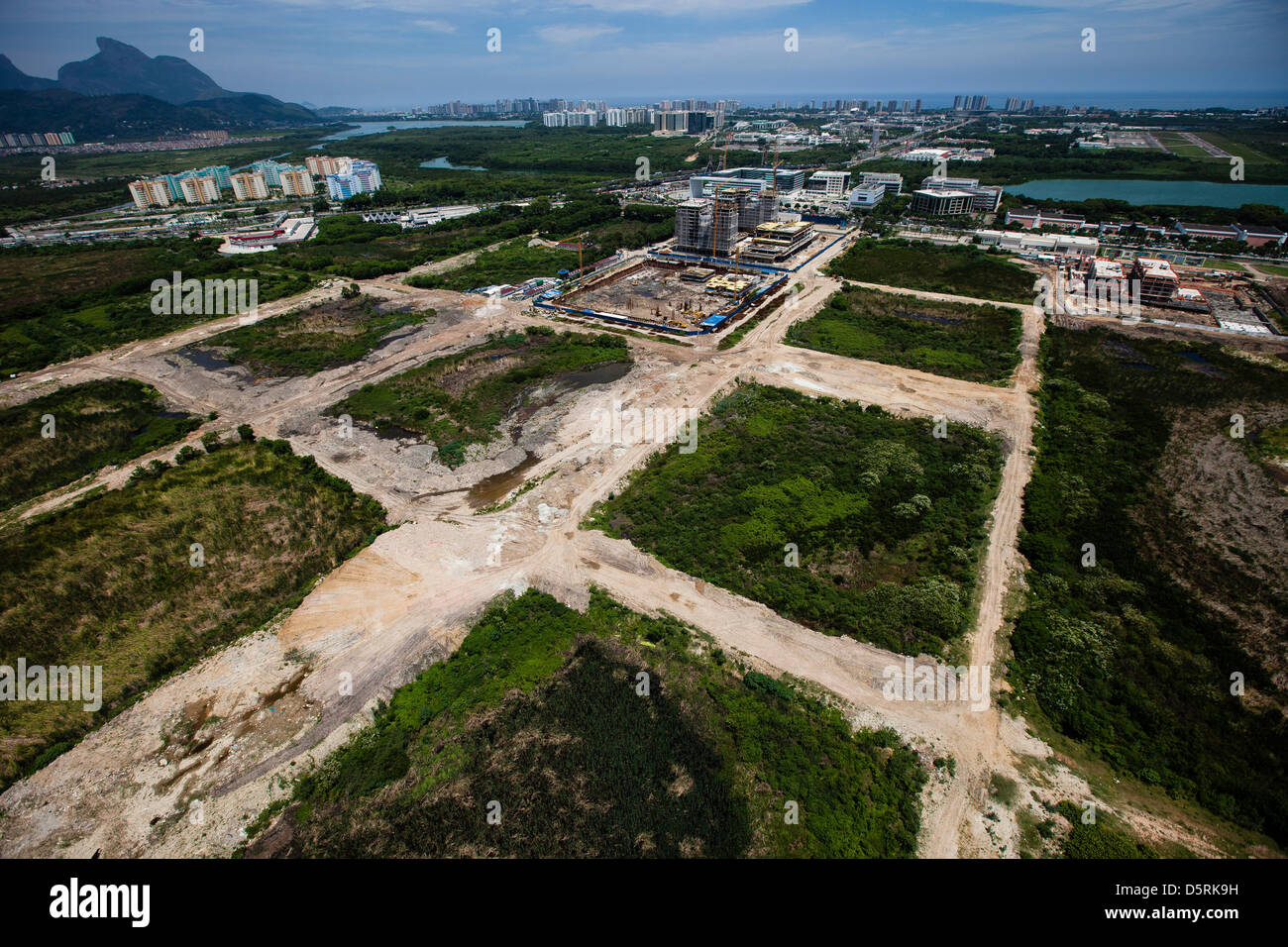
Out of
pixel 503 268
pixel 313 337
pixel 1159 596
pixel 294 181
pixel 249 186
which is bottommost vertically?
pixel 1159 596

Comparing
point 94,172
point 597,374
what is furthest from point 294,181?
point 597,374

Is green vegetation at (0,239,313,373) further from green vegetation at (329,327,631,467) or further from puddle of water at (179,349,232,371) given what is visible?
green vegetation at (329,327,631,467)

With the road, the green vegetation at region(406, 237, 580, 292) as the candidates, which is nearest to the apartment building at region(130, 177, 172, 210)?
the green vegetation at region(406, 237, 580, 292)

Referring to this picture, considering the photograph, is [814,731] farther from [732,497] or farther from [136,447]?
[136,447]

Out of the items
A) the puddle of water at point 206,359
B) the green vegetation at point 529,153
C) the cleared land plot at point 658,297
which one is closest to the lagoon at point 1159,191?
the green vegetation at point 529,153

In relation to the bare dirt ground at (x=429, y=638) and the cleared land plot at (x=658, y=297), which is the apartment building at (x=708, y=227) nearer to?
the cleared land plot at (x=658, y=297)

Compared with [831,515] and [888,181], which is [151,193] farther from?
[831,515]
